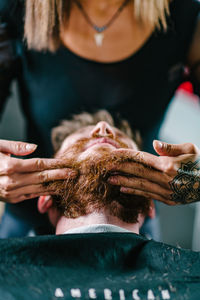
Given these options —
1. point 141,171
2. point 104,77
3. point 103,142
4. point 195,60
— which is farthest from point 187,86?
point 141,171

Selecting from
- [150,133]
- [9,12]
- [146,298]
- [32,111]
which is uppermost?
[9,12]

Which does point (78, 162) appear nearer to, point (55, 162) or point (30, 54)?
point (55, 162)

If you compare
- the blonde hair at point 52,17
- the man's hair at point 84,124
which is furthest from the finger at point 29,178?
the blonde hair at point 52,17

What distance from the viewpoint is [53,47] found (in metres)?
1.30

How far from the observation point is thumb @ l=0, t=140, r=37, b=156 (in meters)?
0.91

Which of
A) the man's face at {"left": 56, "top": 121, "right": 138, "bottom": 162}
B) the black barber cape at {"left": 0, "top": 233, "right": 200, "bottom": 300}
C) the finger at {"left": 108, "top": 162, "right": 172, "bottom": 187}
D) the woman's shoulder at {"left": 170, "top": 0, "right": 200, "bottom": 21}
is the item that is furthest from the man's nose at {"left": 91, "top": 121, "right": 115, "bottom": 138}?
the woman's shoulder at {"left": 170, "top": 0, "right": 200, "bottom": 21}

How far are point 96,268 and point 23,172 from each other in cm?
35

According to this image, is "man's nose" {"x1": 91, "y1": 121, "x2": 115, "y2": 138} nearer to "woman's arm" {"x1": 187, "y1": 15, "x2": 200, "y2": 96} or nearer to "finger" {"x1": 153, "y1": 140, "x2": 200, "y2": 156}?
"finger" {"x1": 153, "y1": 140, "x2": 200, "y2": 156}

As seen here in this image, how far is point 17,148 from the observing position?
912 mm

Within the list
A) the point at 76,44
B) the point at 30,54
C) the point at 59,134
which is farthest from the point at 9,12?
the point at 59,134

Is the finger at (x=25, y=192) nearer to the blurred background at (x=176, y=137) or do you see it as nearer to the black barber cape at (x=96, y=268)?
the black barber cape at (x=96, y=268)

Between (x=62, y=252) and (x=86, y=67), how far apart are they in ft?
2.63

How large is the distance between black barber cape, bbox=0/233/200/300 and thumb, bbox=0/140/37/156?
260 millimetres

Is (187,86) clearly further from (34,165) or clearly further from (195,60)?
(34,165)
